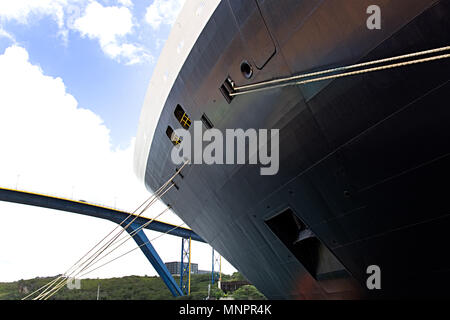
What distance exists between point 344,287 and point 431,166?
2342mm

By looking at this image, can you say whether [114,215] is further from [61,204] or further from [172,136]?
[172,136]

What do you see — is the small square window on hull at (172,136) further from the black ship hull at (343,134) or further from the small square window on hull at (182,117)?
the black ship hull at (343,134)

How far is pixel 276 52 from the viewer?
152 inches

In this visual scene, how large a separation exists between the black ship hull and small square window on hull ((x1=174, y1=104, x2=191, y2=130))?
0.58 metres

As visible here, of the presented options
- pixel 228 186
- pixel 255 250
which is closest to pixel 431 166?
pixel 228 186

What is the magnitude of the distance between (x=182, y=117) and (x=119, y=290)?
4122 cm

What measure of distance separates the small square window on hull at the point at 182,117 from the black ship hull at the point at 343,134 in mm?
579

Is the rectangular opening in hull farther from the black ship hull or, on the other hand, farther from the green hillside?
the green hillside

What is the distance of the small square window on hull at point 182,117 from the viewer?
20.2 feet

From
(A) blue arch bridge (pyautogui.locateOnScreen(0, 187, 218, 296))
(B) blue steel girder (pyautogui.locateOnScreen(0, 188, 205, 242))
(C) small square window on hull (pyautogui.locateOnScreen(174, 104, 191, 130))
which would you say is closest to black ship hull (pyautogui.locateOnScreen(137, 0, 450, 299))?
(C) small square window on hull (pyautogui.locateOnScreen(174, 104, 191, 130))

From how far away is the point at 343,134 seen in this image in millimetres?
3537

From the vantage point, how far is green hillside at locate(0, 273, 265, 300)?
3441 cm

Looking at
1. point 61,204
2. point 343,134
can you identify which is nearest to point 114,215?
point 61,204

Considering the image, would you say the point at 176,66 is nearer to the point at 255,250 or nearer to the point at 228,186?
the point at 228,186
